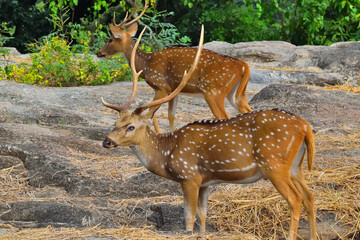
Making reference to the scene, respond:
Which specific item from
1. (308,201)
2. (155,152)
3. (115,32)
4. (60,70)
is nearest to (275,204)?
(308,201)

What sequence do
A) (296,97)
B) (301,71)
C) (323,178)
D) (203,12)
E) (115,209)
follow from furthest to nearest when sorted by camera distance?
(203,12), (301,71), (296,97), (323,178), (115,209)

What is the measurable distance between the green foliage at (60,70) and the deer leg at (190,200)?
18.9 feet

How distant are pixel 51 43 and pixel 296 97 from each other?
4.11 metres

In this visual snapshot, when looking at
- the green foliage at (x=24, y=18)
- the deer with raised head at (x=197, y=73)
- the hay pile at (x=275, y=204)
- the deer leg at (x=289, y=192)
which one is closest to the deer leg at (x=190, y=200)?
the hay pile at (x=275, y=204)

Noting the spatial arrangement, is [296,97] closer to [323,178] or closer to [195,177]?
[323,178]

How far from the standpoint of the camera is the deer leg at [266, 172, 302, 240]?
14.5 feet

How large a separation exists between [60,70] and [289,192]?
637 cm

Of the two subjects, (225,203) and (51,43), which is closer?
(225,203)

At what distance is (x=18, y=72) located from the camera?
33.2 feet

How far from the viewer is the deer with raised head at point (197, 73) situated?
22.1ft

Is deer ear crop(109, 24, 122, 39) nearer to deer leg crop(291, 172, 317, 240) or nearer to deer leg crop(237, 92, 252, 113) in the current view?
deer leg crop(237, 92, 252, 113)

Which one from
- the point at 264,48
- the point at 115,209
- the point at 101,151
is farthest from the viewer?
the point at 264,48

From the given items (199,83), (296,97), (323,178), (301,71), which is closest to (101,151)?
(199,83)

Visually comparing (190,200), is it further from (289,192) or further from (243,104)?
(243,104)
